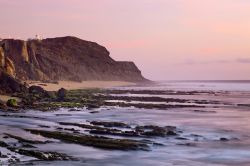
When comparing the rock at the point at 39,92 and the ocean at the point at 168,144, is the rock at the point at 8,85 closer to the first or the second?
the rock at the point at 39,92

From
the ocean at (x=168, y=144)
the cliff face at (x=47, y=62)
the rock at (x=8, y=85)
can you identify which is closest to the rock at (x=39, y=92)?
the rock at (x=8, y=85)

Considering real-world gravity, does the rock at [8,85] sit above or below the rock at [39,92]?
above

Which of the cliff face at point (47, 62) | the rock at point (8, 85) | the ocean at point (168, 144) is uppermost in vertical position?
the cliff face at point (47, 62)

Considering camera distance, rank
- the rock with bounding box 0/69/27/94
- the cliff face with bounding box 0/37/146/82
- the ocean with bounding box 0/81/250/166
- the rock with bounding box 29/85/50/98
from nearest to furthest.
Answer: the ocean with bounding box 0/81/250/166 < the rock with bounding box 0/69/27/94 < the rock with bounding box 29/85/50/98 < the cliff face with bounding box 0/37/146/82

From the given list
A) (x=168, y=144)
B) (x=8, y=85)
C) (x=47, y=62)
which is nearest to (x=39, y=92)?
(x=8, y=85)

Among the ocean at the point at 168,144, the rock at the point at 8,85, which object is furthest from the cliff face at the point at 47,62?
the ocean at the point at 168,144

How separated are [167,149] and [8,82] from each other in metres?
45.4

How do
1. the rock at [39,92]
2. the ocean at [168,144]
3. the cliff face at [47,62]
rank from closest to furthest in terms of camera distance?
the ocean at [168,144]
the rock at [39,92]
the cliff face at [47,62]

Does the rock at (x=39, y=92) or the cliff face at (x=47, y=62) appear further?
the cliff face at (x=47, y=62)

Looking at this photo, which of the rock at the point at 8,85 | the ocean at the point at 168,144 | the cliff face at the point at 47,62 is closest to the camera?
the ocean at the point at 168,144

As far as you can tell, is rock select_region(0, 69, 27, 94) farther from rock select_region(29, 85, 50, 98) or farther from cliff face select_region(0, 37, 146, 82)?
cliff face select_region(0, 37, 146, 82)

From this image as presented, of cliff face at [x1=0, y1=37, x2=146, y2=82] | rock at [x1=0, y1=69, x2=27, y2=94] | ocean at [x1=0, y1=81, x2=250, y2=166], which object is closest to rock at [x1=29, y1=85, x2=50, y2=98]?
rock at [x1=0, y1=69, x2=27, y2=94]

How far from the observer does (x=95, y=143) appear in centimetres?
2961

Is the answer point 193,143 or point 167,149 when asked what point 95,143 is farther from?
point 193,143
